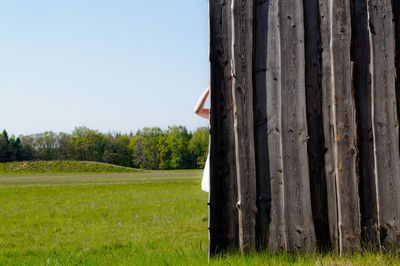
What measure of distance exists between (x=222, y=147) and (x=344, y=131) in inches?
45.5

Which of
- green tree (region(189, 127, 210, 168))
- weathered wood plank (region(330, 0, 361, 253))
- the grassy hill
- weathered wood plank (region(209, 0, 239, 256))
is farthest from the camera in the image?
green tree (region(189, 127, 210, 168))

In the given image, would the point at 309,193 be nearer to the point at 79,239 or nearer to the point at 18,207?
the point at 79,239

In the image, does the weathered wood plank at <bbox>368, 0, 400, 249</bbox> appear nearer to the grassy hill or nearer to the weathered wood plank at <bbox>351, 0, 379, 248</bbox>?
the weathered wood plank at <bbox>351, 0, 379, 248</bbox>

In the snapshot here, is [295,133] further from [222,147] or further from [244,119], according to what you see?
[222,147]

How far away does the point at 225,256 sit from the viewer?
397cm

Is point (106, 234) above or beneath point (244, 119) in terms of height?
beneath

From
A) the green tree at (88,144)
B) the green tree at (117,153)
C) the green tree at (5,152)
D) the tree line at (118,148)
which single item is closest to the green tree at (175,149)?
the tree line at (118,148)

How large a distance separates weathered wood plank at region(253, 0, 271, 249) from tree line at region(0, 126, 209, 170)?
75.6 metres

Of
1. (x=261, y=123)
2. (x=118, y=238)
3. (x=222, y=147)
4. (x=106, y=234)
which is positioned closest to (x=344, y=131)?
(x=261, y=123)

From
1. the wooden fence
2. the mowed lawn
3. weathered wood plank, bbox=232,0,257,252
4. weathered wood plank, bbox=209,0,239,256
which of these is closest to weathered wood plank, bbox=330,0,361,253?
the wooden fence

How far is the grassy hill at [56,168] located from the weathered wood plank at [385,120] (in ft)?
205

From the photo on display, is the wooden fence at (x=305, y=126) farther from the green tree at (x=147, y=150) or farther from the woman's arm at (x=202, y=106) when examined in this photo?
the green tree at (x=147, y=150)

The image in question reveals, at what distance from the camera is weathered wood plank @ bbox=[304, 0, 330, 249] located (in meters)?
3.97

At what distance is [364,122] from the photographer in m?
3.96
